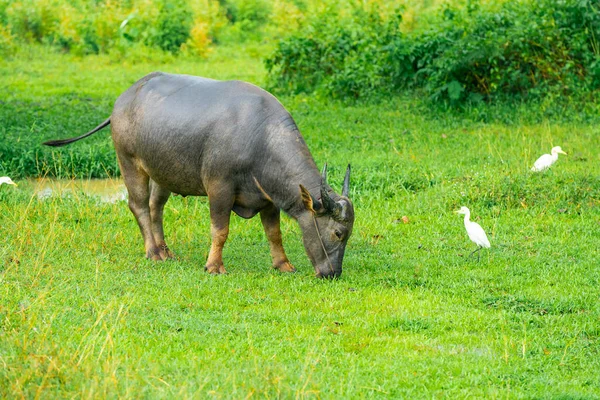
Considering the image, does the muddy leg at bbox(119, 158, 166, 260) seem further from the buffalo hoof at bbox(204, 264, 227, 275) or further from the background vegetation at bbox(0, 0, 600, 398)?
the buffalo hoof at bbox(204, 264, 227, 275)

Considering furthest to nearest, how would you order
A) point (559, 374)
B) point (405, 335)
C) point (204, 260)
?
point (204, 260), point (405, 335), point (559, 374)

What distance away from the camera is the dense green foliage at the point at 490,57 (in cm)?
1308

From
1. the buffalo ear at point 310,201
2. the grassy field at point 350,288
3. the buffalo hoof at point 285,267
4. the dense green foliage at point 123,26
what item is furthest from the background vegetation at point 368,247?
the dense green foliage at point 123,26

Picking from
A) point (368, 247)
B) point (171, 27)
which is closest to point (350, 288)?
point (368, 247)

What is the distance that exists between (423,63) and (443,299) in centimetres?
765

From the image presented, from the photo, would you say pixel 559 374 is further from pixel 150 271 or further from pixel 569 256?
pixel 150 271

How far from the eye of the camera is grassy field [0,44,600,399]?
5047 millimetres

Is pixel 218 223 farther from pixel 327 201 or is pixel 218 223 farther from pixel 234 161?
pixel 327 201

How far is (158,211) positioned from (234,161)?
123 centimetres

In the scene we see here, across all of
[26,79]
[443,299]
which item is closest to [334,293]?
[443,299]

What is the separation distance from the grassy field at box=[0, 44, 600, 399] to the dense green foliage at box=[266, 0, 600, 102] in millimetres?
1109

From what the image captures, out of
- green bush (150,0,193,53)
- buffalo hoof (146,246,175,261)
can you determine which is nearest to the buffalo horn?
buffalo hoof (146,246,175,261)

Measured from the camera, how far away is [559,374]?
209 inches

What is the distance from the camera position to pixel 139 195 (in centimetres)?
804
